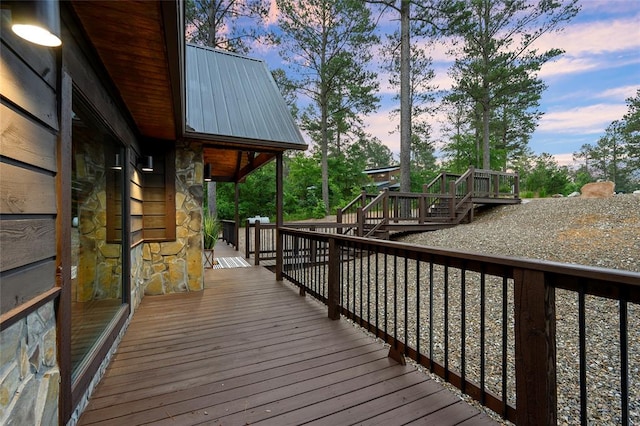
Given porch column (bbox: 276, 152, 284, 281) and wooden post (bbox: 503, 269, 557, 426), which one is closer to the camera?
wooden post (bbox: 503, 269, 557, 426)

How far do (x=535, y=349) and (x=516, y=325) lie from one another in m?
0.12

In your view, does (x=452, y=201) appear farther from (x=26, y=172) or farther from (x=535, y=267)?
(x=26, y=172)

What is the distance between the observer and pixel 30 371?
127 cm

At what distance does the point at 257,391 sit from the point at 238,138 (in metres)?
3.41

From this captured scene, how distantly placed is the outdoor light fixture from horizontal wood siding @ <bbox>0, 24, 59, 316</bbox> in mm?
147

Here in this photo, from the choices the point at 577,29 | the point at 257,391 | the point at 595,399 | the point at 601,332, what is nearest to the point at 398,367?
the point at 257,391

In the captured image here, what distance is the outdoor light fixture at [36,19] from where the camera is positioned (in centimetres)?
99

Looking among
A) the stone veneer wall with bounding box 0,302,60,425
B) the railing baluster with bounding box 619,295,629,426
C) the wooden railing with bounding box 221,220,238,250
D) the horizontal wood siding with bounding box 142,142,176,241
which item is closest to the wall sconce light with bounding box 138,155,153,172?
the horizontal wood siding with bounding box 142,142,176,241

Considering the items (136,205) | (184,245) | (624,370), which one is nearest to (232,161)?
(184,245)

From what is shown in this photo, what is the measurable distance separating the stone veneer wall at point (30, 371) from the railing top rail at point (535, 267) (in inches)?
85.3

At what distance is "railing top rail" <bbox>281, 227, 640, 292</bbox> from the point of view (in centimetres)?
114

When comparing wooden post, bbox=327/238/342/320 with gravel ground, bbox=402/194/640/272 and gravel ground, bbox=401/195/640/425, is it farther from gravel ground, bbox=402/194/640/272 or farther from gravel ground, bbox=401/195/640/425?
gravel ground, bbox=402/194/640/272

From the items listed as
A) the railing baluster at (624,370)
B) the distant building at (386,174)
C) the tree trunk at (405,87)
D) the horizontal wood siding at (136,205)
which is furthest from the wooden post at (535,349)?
the distant building at (386,174)

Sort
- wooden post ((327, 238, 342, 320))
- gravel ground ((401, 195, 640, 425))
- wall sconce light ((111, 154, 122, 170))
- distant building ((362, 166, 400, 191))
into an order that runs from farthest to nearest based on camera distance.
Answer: distant building ((362, 166, 400, 191))
wooden post ((327, 238, 342, 320))
wall sconce light ((111, 154, 122, 170))
gravel ground ((401, 195, 640, 425))
